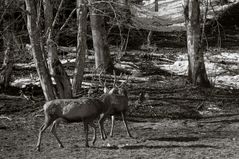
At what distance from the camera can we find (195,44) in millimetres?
14469

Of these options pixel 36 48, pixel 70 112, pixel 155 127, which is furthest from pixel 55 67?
pixel 70 112

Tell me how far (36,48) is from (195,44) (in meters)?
5.18

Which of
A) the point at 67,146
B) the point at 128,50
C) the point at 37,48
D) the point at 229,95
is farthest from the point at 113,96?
the point at 128,50

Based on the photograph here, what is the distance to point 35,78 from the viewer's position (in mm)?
15586

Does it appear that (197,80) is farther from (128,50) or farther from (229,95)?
(128,50)

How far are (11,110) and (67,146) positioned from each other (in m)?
4.06

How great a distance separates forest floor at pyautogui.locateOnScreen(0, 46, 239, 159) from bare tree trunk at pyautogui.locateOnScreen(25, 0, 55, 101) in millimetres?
831

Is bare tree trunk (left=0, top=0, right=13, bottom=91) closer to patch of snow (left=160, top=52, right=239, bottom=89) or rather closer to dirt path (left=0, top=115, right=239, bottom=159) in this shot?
dirt path (left=0, top=115, right=239, bottom=159)

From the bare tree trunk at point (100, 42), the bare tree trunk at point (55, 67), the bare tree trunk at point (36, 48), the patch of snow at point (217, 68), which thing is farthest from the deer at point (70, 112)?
the patch of snow at point (217, 68)

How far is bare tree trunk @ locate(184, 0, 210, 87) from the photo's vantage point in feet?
47.3

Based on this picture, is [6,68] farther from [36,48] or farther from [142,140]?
[142,140]

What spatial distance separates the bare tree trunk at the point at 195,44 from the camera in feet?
47.3

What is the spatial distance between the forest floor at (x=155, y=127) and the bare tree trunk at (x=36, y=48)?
83cm

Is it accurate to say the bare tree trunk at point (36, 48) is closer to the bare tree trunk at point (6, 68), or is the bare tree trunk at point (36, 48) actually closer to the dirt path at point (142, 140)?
the dirt path at point (142, 140)
